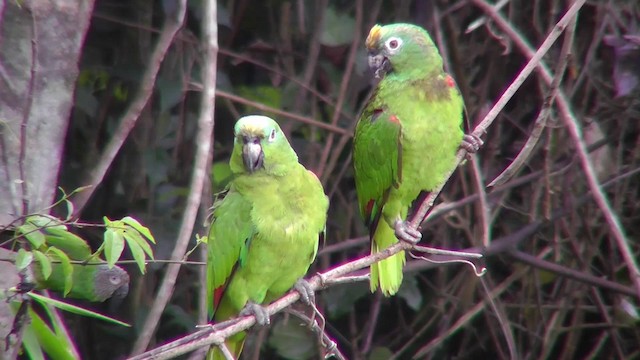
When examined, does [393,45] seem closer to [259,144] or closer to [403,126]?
[403,126]

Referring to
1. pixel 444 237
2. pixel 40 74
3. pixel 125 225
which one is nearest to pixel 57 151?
pixel 40 74

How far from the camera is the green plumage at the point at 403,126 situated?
2596 millimetres

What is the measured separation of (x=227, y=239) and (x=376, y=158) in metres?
0.53

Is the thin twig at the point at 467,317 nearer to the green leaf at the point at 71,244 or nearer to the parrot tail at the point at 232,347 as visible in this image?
the parrot tail at the point at 232,347

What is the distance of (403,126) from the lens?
8.58 feet

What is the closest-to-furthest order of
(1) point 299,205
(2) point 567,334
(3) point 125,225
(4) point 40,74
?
(3) point 125,225
(4) point 40,74
(1) point 299,205
(2) point 567,334

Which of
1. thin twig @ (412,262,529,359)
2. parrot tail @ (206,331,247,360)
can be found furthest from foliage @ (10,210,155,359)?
thin twig @ (412,262,529,359)

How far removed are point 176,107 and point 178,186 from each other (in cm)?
32

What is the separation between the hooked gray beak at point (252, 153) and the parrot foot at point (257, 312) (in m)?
0.37

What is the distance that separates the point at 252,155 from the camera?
2.41 metres

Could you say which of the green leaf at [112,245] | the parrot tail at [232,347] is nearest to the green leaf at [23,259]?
the green leaf at [112,245]

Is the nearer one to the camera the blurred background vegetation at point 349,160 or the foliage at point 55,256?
the foliage at point 55,256

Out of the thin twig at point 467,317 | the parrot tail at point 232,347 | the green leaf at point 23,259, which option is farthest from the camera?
the thin twig at point 467,317

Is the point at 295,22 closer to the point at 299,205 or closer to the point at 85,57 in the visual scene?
the point at 85,57
